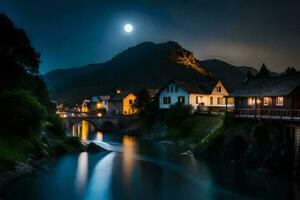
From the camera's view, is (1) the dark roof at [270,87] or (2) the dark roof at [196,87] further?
(2) the dark roof at [196,87]

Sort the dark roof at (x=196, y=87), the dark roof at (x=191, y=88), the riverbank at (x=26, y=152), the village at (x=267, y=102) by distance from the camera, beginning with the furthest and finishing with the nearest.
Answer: the dark roof at (x=196, y=87), the dark roof at (x=191, y=88), the village at (x=267, y=102), the riverbank at (x=26, y=152)

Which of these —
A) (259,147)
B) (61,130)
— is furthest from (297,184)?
(61,130)

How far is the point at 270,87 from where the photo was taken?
5109 cm

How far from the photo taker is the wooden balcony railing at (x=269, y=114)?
137ft

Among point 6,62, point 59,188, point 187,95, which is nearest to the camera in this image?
point 59,188

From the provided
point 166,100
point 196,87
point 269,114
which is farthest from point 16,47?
point 269,114

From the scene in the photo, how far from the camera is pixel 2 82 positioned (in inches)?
2319

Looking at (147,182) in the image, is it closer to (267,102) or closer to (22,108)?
(22,108)

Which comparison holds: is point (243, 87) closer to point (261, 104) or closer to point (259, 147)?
point (261, 104)

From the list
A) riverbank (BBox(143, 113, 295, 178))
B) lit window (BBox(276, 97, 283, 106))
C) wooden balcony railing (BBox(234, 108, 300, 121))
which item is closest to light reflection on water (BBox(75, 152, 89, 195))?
riverbank (BBox(143, 113, 295, 178))

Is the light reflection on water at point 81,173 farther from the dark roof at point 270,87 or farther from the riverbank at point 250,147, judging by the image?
the dark roof at point 270,87

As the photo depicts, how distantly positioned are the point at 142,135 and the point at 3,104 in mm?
48685

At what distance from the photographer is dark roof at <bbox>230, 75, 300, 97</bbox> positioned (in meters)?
47.3

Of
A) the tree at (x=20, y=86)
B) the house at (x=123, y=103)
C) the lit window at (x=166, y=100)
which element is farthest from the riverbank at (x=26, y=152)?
the house at (x=123, y=103)
